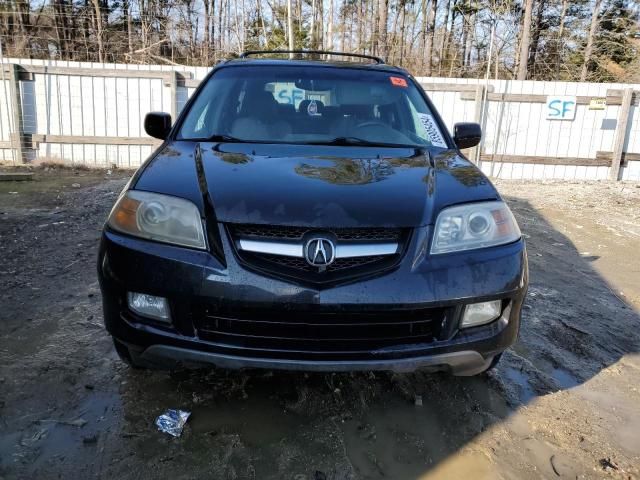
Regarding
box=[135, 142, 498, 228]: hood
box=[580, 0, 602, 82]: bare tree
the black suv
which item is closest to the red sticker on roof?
box=[135, 142, 498, 228]: hood

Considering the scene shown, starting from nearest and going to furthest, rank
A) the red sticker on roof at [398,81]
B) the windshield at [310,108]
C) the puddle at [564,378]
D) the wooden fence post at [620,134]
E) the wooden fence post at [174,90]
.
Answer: the puddle at [564,378] → the windshield at [310,108] → the red sticker on roof at [398,81] → the wooden fence post at [174,90] → the wooden fence post at [620,134]

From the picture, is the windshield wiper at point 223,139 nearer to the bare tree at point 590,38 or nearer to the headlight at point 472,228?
the headlight at point 472,228

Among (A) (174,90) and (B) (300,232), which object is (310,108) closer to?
(B) (300,232)

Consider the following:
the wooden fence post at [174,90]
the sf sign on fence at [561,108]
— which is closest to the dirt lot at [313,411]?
the wooden fence post at [174,90]

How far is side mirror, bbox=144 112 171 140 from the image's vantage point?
124 inches

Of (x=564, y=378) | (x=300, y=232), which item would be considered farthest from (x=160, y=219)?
(x=564, y=378)

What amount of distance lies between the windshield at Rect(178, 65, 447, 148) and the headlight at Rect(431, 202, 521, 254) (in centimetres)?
96

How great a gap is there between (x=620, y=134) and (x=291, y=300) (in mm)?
10841

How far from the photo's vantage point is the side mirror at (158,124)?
3143 millimetres

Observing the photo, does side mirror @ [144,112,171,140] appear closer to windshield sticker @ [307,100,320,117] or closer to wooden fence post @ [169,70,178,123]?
windshield sticker @ [307,100,320,117]

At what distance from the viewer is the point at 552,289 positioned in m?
4.02

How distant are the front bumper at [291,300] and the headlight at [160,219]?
0.05 meters

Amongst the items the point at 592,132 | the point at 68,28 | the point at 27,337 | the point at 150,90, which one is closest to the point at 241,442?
the point at 27,337

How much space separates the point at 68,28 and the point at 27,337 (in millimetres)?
20952
